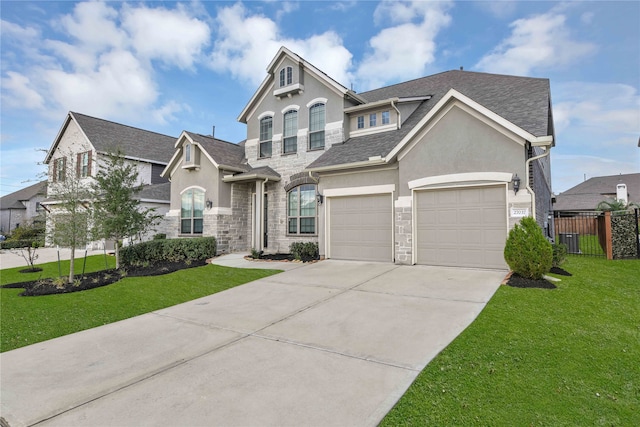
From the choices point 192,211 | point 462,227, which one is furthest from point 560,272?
point 192,211

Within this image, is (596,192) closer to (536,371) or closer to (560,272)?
(560,272)

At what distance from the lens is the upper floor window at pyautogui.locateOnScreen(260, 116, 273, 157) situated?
16.8 m

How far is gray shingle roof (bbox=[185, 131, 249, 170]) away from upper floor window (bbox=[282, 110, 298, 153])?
2545 mm

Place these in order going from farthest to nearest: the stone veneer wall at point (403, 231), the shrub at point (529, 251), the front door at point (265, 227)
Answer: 1. the front door at point (265, 227)
2. the stone veneer wall at point (403, 231)
3. the shrub at point (529, 251)

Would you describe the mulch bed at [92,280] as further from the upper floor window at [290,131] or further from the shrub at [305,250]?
the upper floor window at [290,131]

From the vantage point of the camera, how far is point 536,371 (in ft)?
12.0

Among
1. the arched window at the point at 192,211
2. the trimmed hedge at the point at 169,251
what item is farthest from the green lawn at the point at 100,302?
the arched window at the point at 192,211

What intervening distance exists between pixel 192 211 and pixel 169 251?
3.14 metres

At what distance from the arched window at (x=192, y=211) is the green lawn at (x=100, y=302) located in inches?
215

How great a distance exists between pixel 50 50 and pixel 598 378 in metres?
20.4

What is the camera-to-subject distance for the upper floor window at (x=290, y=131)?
52.0 ft

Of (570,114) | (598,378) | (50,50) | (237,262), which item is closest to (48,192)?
(237,262)

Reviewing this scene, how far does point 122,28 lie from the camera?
12727 millimetres

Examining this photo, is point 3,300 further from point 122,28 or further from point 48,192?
point 122,28
